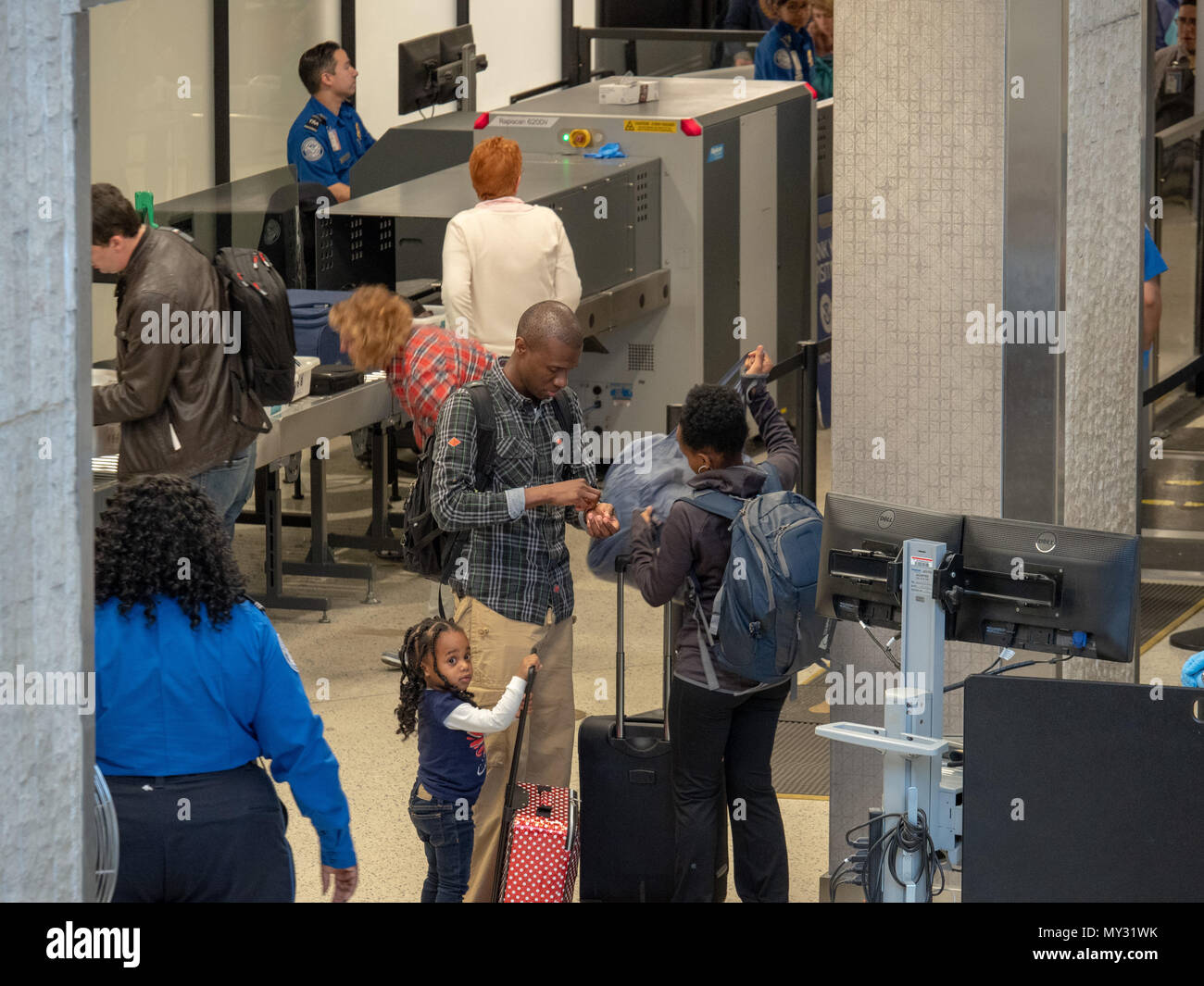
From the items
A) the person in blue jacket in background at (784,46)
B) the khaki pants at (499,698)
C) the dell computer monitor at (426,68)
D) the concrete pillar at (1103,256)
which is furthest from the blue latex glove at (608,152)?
the khaki pants at (499,698)

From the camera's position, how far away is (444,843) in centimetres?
455

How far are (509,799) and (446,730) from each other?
0.29 meters

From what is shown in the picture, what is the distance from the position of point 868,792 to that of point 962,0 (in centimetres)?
212

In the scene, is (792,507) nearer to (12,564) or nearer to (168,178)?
(12,564)

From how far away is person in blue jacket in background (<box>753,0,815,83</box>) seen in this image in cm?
1181

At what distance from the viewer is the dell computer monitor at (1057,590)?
11.9ft

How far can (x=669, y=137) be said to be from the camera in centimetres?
875

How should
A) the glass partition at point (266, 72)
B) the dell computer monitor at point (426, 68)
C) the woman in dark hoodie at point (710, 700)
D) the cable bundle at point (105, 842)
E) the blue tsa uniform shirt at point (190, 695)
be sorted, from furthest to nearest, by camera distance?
the glass partition at point (266, 72)
the dell computer monitor at point (426, 68)
the woman in dark hoodie at point (710, 700)
the blue tsa uniform shirt at point (190, 695)
the cable bundle at point (105, 842)

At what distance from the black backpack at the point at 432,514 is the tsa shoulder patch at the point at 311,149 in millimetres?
5312

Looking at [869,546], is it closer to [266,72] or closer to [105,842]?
[105,842]

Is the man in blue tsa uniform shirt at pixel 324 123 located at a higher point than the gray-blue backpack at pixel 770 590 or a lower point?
higher

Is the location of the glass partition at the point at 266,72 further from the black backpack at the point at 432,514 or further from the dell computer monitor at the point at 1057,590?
the dell computer monitor at the point at 1057,590

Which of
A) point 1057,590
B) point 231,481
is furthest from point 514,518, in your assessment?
point 231,481

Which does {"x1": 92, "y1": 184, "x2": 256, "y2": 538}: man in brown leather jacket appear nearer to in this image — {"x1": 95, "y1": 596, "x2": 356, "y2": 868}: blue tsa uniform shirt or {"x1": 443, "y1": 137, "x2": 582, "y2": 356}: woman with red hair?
{"x1": 443, "y1": 137, "x2": 582, "y2": 356}: woman with red hair
